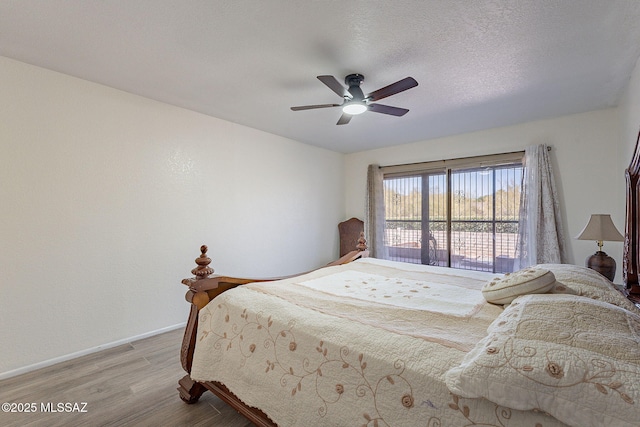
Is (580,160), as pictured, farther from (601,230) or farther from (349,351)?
(349,351)

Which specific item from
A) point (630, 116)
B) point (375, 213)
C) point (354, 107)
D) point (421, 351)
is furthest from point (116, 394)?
point (630, 116)

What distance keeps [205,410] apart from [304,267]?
3.05 meters

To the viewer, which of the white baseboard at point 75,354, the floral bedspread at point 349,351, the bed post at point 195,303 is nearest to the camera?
the floral bedspread at point 349,351

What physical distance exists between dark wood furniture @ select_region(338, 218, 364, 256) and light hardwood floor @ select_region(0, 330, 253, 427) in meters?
3.40

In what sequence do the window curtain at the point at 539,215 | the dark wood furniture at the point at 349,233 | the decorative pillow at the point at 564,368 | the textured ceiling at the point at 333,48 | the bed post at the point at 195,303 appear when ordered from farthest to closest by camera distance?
1. the dark wood furniture at the point at 349,233
2. the window curtain at the point at 539,215
3. the bed post at the point at 195,303
4. the textured ceiling at the point at 333,48
5. the decorative pillow at the point at 564,368

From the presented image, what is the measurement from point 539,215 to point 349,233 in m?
2.91

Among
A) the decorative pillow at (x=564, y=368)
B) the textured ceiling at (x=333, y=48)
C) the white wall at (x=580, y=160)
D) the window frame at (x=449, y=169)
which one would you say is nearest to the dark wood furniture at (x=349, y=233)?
the window frame at (x=449, y=169)

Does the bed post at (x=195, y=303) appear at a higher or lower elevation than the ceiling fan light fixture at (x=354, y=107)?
lower

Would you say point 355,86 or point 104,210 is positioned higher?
point 355,86

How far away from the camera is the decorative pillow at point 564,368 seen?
0.72 meters

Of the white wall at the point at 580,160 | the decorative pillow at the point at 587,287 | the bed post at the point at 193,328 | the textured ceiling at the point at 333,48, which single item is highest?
the textured ceiling at the point at 333,48

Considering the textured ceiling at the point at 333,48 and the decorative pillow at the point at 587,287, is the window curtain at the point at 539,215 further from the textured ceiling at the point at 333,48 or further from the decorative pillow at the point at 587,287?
the decorative pillow at the point at 587,287

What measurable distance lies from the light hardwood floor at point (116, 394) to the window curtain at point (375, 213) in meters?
3.51

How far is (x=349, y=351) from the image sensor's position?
1179 millimetres
